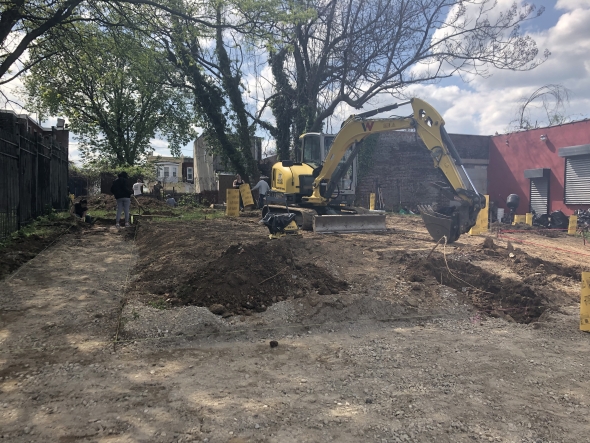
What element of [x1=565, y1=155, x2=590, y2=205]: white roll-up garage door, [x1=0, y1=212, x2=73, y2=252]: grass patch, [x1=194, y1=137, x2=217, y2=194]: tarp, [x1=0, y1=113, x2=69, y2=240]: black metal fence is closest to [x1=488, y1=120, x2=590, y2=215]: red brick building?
[x1=565, y1=155, x2=590, y2=205]: white roll-up garage door

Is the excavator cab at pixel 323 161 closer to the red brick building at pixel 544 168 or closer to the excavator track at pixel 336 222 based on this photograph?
the excavator track at pixel 336 222

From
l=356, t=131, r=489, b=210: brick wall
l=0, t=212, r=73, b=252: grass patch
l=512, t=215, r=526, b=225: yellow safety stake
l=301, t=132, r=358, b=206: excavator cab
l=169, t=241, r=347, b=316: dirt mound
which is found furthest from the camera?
l=356, t=131, r=489, b=210: brick wall

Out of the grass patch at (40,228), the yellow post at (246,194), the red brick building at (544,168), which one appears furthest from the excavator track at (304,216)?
the red brick building at (544,168)

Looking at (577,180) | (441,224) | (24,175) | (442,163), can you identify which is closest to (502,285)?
(441,224)

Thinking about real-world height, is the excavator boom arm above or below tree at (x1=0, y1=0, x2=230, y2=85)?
below

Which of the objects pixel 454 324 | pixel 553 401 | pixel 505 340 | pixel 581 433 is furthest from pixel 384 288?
pixel 581 433

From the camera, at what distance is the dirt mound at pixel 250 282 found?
19.6 feet

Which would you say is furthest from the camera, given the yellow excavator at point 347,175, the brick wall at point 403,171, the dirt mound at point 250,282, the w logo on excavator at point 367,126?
the brick wall at point 403,171

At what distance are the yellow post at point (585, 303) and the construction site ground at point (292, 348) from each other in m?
0.12

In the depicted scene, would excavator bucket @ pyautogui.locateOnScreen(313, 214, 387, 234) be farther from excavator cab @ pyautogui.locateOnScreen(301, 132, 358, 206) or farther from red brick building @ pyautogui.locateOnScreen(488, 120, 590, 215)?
red brick building @ pyautogui.locateOnScreen(488, 120, 590, 215)

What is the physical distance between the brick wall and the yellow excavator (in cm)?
1280

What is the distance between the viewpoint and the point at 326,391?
377 cm

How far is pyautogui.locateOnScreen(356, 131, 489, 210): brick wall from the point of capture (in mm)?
26250

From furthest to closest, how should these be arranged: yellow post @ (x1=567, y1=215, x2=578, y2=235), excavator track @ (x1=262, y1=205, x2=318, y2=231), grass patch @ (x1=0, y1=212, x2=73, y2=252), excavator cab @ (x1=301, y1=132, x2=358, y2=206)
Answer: yellow post @ (x1=567, y1=215, x2=578, y2=235)
excavator cab @ (x1=301, y1=132, x2=358, y2=206)
excavator track @ (x1=262, y1=205, x2=318, y2=231)
grass patch @ (x1=0, y1=212, x2=73, y2=252)
